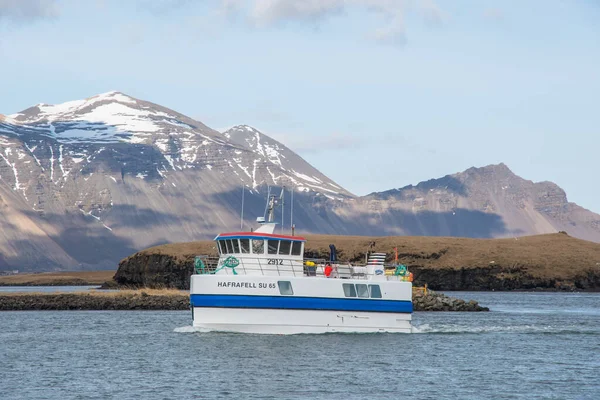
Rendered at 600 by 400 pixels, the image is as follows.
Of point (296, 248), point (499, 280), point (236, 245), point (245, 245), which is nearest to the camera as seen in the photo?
point (245, 245)

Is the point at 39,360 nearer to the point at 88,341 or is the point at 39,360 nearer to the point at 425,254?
the point at 88,341

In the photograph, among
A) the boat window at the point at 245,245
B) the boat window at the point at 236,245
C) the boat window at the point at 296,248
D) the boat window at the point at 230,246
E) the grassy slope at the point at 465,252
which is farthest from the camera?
the grassy slope at the point at 465,252

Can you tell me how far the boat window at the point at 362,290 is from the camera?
59.7 meters

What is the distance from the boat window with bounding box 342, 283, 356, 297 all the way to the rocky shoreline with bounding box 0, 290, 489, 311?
3802 centimetres

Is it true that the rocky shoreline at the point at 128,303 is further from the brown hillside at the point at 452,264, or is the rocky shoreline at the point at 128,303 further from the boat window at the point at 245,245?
the brown hillside at the point at 452,264

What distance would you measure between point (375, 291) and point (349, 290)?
175 cm

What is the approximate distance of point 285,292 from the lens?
5750 cm

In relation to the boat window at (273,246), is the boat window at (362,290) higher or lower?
lower

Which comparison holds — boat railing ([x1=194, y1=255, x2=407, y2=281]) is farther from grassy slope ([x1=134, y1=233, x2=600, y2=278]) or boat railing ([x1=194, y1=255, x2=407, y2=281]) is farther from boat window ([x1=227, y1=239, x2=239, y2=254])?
grassy slope ([x1=134, y1=233, x2=600, y2=278])

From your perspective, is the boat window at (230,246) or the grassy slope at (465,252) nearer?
the boat window at (230,246)

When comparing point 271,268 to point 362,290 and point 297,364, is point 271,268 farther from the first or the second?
point 297,364

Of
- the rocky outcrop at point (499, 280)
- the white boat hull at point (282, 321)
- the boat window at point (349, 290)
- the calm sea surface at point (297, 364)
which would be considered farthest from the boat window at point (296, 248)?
the rocky outcrop at point (499, 280)

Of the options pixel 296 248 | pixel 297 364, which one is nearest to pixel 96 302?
pixel 296 248

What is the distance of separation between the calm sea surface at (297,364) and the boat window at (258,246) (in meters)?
5.20
